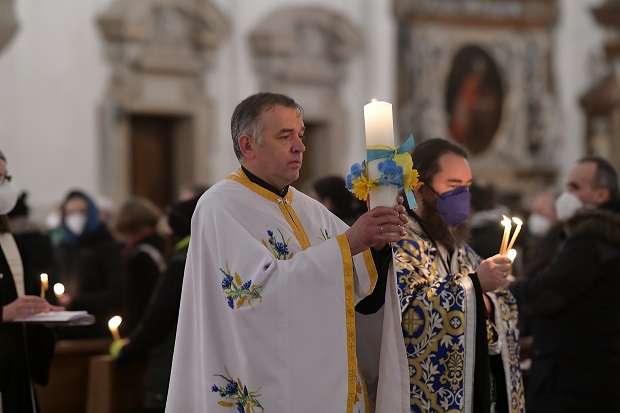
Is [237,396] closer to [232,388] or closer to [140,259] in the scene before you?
[232,388]

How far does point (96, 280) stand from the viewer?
766cm

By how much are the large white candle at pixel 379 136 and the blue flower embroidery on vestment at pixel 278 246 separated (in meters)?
0.36

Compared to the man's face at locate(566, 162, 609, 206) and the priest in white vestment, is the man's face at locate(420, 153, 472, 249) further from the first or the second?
the man's face at locate(566, 162, 609, 206)

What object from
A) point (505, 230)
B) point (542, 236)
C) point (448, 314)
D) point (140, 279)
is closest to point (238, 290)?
point (448, 314)

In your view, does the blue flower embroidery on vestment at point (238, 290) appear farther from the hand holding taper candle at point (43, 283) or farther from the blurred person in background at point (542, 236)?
the blurred person in background at point (542, 236)

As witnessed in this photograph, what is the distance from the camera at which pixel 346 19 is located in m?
15.3

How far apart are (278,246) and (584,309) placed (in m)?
2.05

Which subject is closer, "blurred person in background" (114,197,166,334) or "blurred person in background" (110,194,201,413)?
"blurred person in background" (110,194,201,413)

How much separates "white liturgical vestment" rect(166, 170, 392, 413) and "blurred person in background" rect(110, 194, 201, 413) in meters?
1.56

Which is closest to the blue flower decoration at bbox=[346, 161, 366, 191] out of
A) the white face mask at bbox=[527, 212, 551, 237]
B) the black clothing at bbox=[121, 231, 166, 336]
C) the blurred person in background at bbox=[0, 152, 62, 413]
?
the blurred person in background at bbox=[0, 152, 62, 413]

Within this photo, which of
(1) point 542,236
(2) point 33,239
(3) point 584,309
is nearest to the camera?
(3) point 584,309

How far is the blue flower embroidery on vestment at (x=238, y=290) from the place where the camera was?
12.7 feet

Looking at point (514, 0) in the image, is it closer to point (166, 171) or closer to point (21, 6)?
point (166, 171)

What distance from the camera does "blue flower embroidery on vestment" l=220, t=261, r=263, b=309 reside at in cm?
387
